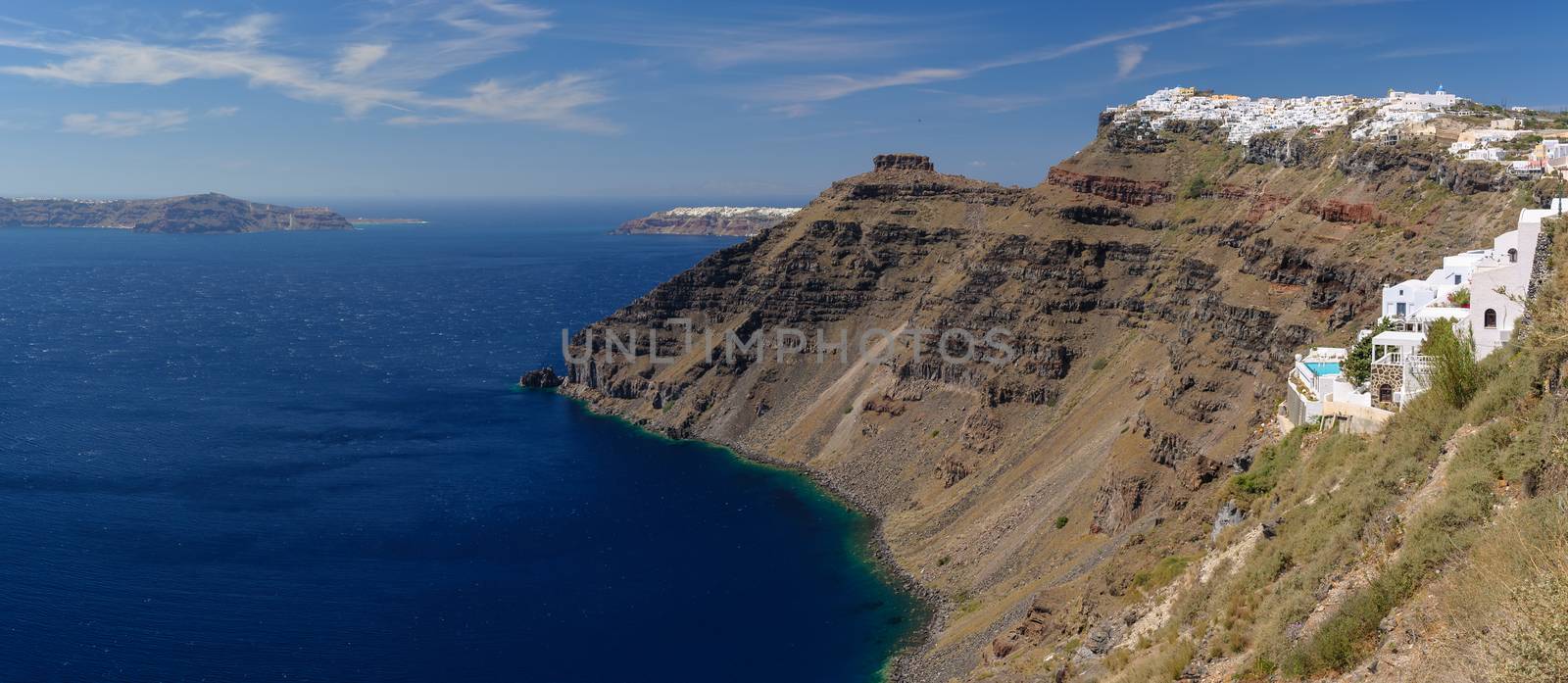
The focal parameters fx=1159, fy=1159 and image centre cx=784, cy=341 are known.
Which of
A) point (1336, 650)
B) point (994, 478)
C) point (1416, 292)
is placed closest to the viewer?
point (1336, 650)

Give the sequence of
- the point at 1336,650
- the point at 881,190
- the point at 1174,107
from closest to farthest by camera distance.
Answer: the point at 1336,650
the point at 1174,107
the point at 881,190

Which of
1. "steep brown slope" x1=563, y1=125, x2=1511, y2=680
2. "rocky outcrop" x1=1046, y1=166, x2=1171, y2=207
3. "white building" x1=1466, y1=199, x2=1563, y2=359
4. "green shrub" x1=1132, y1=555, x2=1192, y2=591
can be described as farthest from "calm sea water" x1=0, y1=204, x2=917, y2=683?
"rocky outcrop" x1=1046, y1=166, x2=1171, y2=207

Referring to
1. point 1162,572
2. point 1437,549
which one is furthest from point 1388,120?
point 1437,549

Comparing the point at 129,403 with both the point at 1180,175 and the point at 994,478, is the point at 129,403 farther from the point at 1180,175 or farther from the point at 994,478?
the point at 1180,175

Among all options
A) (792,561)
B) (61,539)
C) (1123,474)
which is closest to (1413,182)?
(1123,474)

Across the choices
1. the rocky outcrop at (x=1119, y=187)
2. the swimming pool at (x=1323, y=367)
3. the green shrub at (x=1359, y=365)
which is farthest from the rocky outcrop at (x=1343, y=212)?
the green shrub at (x=1359, y=365)

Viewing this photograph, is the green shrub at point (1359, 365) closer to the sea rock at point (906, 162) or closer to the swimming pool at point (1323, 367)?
the swimming pool at point (1323, 367)

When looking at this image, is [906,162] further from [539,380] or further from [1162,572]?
[1162,572]
